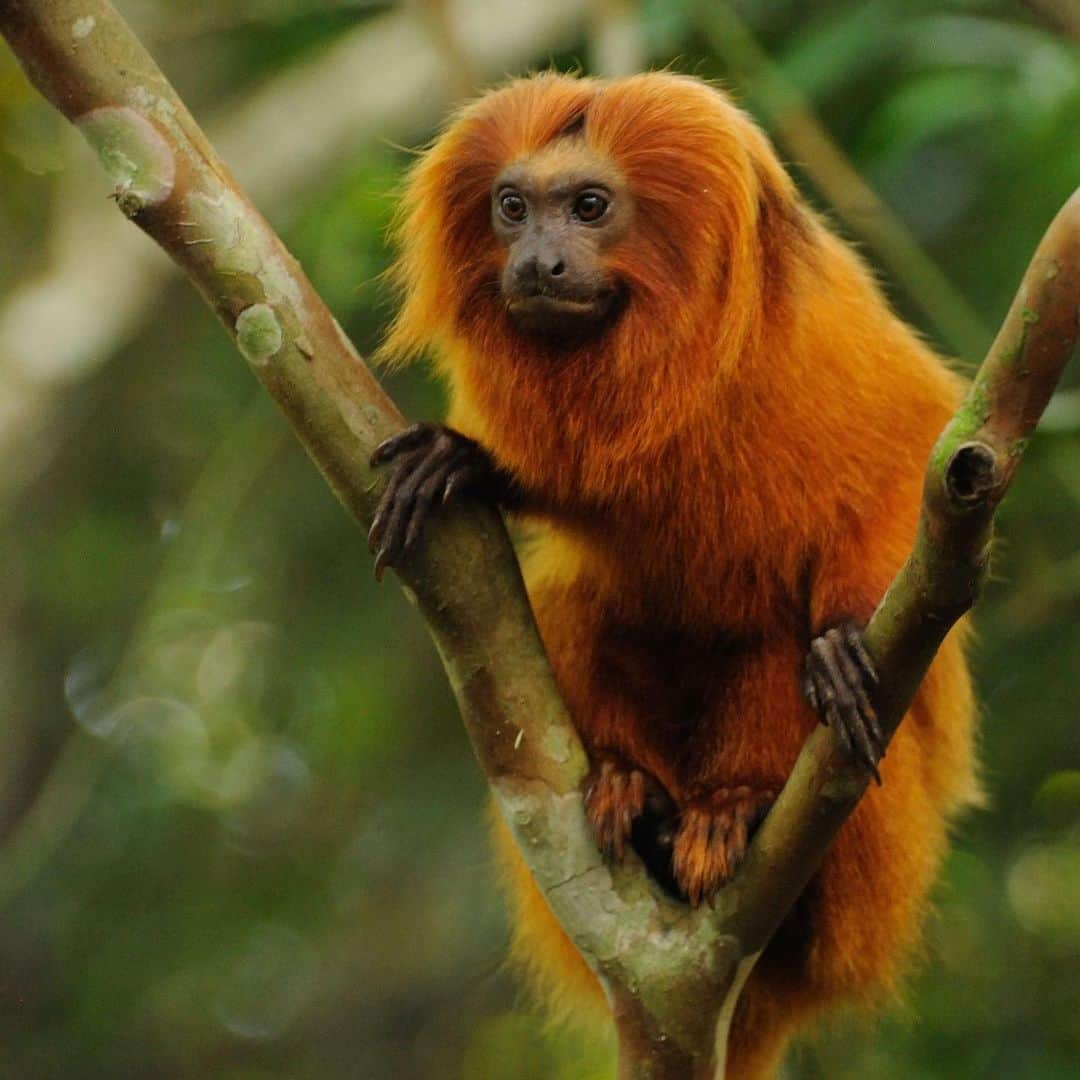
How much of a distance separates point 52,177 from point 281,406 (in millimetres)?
3704

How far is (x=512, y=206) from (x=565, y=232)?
164 millimetres

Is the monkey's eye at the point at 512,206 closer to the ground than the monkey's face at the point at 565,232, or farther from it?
farther from it

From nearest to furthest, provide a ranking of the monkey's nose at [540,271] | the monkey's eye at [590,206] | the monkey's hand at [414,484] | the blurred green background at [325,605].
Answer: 1. the monkey's hand at [414,484]
2. the monkey's nose at [540,271]
3. the monkey's eye at [590,206]
4. the blurred green background at [325,605]

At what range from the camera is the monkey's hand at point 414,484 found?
2979 millimetres

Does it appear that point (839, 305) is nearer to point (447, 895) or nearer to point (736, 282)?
point (736, 282)

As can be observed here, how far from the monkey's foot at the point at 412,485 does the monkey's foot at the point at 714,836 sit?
735mm

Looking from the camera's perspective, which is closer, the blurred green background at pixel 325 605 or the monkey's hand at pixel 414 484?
the monkey's hand at pixel 414 484

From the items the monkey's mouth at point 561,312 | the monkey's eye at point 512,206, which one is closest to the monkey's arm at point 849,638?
the monkey's mouth at point 561,312

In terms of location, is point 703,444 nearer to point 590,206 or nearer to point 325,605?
point 590,206

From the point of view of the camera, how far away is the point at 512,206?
350cm

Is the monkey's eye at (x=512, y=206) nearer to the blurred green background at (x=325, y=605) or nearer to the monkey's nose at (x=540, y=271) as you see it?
the monkey's nose at (x=540, y=271)

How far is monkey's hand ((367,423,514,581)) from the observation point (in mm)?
2979

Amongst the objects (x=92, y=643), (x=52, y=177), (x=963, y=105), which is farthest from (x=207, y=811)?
(x=963, y=105)

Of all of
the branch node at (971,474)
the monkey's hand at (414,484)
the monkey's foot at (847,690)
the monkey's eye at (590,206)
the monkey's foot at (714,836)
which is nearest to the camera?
the branch node at (971,474)
